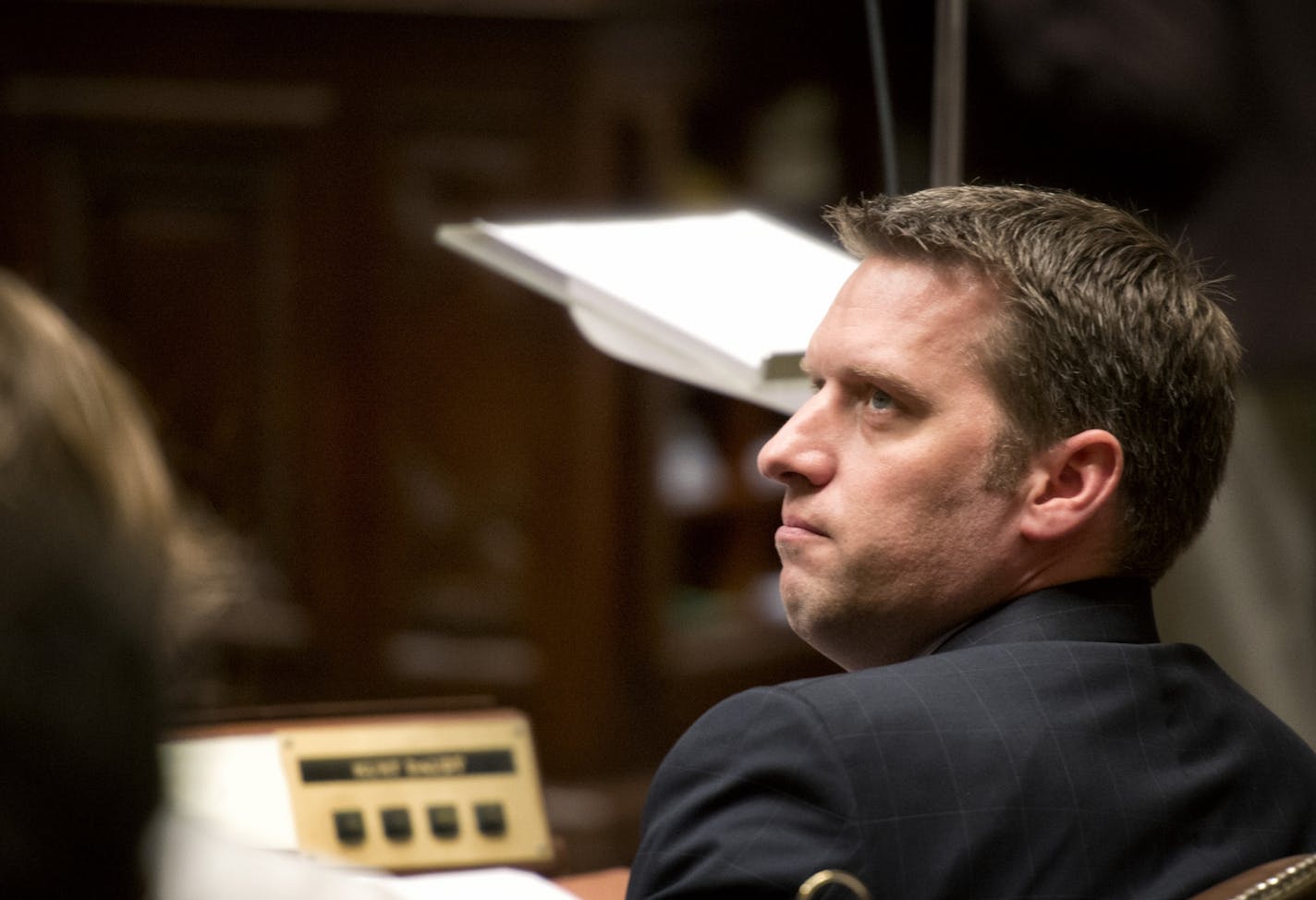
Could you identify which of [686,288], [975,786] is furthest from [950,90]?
[975,786]

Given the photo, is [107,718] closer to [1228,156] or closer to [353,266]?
[1228,156]

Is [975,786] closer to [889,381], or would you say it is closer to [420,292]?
[889,381]

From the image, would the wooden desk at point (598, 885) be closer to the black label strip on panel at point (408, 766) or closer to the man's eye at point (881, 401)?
the black label strip on panel at point (408, 766)

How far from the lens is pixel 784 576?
117 cm

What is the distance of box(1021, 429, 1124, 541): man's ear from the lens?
111cm

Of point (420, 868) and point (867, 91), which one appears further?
point (867, 91)

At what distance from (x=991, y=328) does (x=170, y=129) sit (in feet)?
10.9

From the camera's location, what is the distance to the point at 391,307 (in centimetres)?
407

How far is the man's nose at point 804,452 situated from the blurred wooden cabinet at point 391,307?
2932 millimetres

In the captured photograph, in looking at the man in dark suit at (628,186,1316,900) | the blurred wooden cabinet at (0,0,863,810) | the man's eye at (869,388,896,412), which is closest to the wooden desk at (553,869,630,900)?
the man in dark suit at (628,186,1316,900)

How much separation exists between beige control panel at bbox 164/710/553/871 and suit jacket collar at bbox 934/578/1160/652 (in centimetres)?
47

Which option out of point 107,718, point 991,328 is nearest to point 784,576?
point 991,328

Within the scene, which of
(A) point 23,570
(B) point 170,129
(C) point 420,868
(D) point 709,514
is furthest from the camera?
(D) point 709,514

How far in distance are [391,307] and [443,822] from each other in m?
2.82
